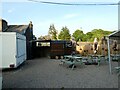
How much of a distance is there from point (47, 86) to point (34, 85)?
63 cm

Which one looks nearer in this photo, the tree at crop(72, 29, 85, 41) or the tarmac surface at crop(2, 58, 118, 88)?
the tarmac surface at crop(2, 58, 118, 88)

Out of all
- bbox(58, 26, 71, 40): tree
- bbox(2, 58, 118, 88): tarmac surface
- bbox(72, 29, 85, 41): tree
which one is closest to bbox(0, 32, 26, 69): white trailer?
bbox(2, 58, 118, 88): tarmac surface

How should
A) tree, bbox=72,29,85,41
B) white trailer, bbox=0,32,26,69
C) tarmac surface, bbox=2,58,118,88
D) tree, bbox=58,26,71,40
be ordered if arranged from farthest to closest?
tree, bbox=72,29,85,41
tree, bbox=58,26,71,40
white trailer, bbox=0,32,26,69
tarmac surface, bbox=2,58,118,88

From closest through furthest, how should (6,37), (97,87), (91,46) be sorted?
(97,87), (6,37), (91,46)

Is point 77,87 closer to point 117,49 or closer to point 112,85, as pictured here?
point 112,85

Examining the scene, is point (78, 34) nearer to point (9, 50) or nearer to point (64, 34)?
point (64, 34)

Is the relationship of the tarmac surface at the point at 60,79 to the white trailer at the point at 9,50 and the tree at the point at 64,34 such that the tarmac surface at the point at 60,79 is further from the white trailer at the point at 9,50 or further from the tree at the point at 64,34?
the tree at the point at 64,34

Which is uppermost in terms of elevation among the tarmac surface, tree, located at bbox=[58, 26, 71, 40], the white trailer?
tree, located at bbox=[58, 26, 71, 40]

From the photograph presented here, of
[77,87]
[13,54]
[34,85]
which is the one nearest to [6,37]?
[13,54]

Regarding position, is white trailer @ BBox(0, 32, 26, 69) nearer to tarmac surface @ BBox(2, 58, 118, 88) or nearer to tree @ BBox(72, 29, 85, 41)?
tarmac surface @ BBox(2, 58, 118, 88)

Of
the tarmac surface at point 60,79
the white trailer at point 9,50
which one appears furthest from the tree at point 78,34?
the white trailer at point 9,50

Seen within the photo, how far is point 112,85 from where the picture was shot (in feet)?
32.1

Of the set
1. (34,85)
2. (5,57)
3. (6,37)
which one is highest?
(6,37)

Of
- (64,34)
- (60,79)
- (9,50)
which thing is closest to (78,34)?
(64,34)
